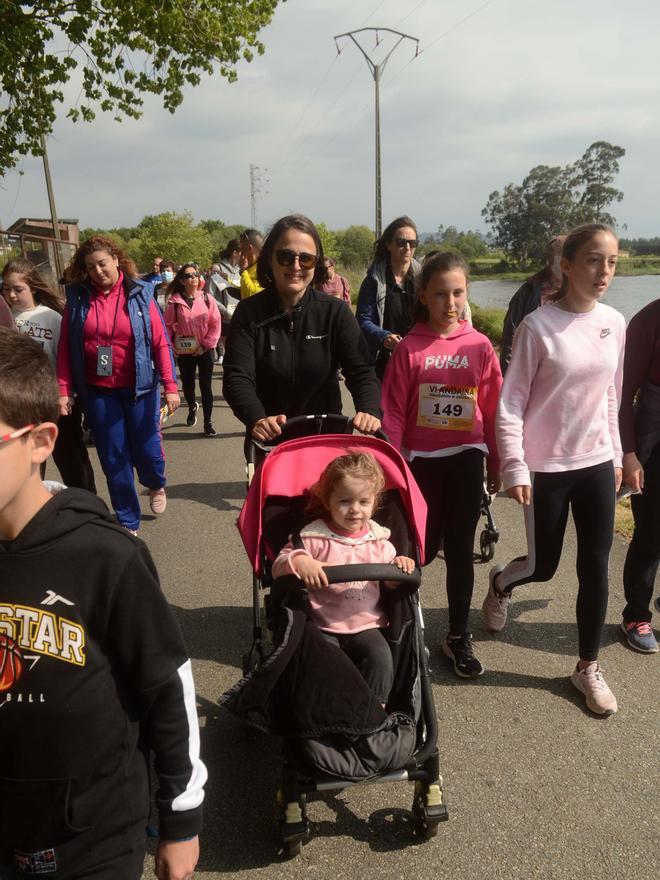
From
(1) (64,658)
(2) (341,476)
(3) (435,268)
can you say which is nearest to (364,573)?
(2) (341,476)

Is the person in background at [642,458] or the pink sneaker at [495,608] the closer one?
the person in background at [642,458]

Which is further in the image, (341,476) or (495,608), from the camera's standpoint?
(495,608)

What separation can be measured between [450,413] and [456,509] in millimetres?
493

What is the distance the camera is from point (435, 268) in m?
3.12

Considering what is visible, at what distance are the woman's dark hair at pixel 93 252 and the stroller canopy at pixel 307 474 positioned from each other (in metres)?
2.40

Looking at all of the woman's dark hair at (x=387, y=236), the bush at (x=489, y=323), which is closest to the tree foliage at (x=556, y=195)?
the bush at (x=489, y=323)

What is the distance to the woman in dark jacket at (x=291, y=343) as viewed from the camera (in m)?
2.96

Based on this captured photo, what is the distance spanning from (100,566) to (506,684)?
8.44 feet

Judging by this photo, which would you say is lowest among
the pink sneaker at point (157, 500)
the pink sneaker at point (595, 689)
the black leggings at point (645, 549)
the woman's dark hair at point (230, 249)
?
the pink sneaker at point (595, 689)

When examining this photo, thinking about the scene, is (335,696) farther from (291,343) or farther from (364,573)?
(291,343)

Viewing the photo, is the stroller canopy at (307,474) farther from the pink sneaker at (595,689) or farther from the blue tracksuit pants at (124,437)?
the blue tracksuit pants at (124,437)

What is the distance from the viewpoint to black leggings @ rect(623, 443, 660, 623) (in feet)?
11.1

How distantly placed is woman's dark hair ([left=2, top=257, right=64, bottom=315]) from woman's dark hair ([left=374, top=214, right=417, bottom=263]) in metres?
2.46

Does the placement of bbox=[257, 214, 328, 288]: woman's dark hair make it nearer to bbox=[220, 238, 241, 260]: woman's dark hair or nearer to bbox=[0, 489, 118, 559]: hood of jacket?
bbox=[0, 489, 118, 559]: hood of jacket
